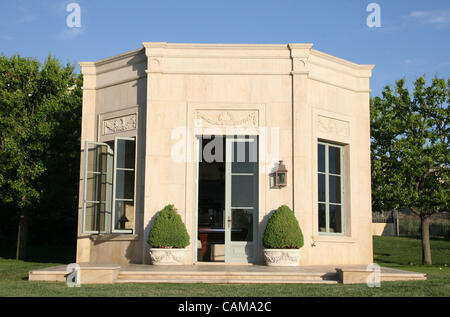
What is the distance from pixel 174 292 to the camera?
7.07m

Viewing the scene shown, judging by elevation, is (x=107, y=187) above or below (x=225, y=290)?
above

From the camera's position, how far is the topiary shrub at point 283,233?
10.2 metres

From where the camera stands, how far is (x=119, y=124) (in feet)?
38.9

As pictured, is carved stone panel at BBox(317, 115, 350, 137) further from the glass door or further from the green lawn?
the green lawn

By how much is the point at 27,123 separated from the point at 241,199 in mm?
8133

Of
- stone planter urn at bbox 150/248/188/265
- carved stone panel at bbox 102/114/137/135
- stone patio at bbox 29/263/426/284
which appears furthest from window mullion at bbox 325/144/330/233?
carved stone panel at bbox 102/114/137/135

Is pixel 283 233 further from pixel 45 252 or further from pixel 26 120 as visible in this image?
pixel 45 252

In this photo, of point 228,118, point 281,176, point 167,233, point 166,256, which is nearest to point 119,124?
point 228,118

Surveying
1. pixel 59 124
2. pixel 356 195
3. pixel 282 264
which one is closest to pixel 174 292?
pixel 282 264

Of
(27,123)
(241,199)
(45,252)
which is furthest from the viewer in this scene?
(45,252)

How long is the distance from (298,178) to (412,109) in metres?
9.05

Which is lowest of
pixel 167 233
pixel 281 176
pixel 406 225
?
pixel 406 225

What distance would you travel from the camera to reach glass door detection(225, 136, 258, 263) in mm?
10875
